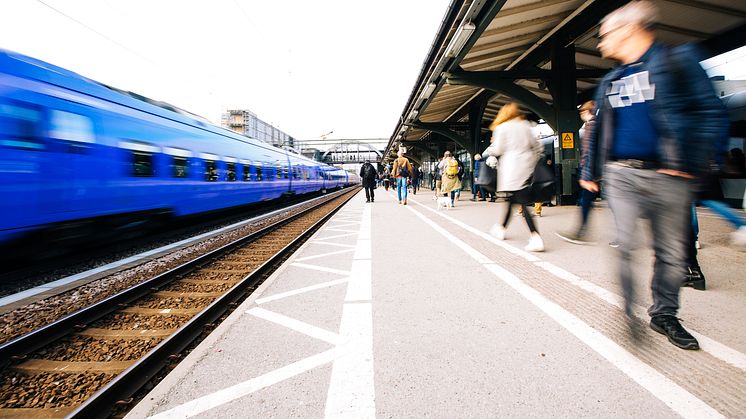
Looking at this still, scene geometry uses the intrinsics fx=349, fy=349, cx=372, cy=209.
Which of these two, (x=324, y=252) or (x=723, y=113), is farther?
(x=324, y=252)

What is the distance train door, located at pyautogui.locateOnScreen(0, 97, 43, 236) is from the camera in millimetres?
3717

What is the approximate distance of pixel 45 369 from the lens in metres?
2.10

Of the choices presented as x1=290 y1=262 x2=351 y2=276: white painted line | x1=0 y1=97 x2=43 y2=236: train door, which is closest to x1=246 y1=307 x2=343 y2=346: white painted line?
x1=290 y1=262 x2=351 y2=276: white painted line

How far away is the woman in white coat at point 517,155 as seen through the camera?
13.7 feet

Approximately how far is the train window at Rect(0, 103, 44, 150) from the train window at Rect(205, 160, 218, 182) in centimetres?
455

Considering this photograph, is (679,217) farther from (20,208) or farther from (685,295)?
(20,208)

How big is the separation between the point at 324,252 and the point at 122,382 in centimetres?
329

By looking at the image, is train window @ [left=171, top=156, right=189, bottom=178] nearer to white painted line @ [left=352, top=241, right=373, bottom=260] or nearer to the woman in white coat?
white painted line @ [left=352, top=241, right=373, bottom=260]

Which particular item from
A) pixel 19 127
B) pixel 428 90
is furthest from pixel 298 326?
pixel 428 90

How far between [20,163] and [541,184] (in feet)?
19.5

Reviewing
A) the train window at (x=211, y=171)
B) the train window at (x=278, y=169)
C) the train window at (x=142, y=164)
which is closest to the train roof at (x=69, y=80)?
the train window at (x=142, y=164)

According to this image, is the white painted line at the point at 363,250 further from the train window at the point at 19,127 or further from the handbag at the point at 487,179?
the train window at the point at 19,127

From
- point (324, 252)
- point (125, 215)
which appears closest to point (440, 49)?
point (324, 252)

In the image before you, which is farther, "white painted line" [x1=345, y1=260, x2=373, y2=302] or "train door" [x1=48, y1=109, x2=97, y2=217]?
"train door" [x1=48, y1=109, x2=97, y2=217]
